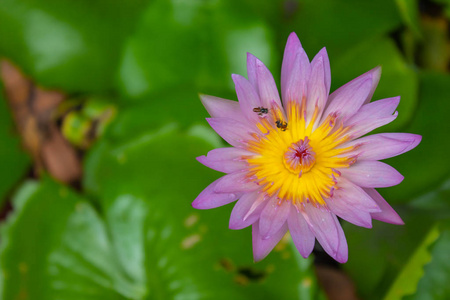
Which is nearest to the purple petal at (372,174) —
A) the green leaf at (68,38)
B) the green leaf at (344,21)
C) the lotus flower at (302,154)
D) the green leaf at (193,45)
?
the lotus flower at (302,154)

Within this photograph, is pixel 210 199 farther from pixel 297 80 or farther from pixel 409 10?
pixel 409 10

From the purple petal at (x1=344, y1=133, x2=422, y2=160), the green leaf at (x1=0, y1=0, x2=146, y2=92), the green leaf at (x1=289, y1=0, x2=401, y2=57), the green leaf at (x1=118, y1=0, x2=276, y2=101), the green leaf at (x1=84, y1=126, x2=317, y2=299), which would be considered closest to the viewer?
the purple petal at (x1=344, y1=133, x2=422, y2=160)

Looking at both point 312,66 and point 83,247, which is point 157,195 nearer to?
point 83,247

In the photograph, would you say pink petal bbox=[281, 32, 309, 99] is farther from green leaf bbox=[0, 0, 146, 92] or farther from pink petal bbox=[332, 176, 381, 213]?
green leaf bbox=[0, 0, 146, 92]

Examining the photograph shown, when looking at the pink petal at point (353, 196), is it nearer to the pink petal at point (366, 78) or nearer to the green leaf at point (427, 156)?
the pink petal at point (366, 78)

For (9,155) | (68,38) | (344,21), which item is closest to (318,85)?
(344,21)

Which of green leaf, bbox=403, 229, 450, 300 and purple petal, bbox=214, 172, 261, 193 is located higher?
purple petal, bbox=214, 172, 261, 193

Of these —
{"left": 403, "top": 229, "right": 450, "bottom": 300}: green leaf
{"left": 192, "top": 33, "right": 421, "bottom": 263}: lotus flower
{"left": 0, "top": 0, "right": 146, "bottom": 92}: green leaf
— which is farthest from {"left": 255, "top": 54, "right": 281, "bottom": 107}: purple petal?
{"left": 0, "top": 0, "right": 146, "bottom": 92}: green leaf
